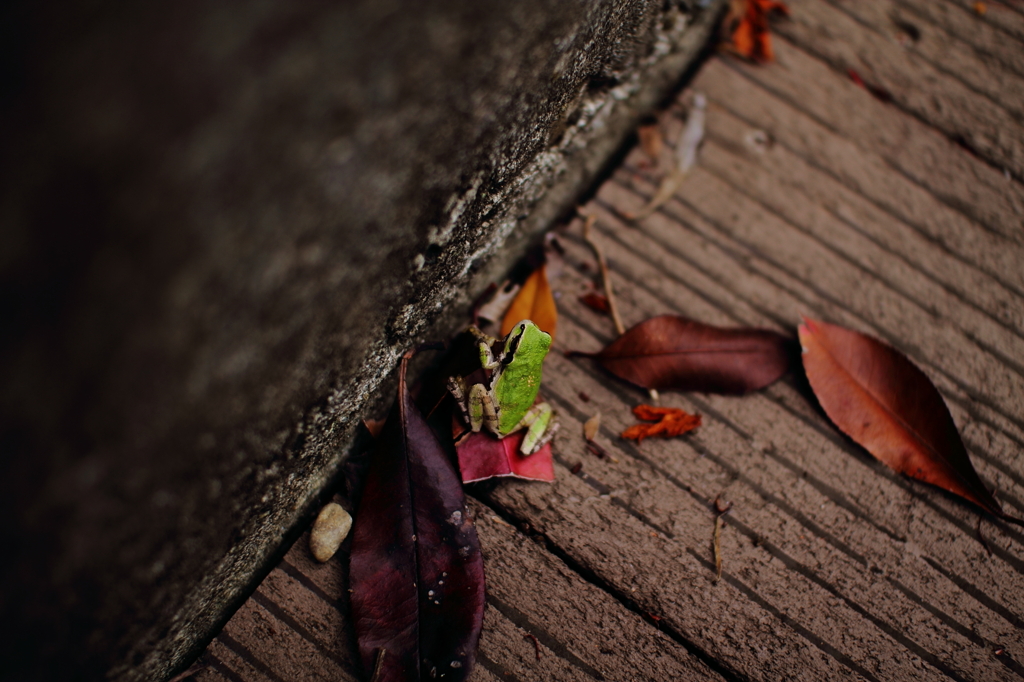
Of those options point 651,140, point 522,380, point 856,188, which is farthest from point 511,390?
point 856,188

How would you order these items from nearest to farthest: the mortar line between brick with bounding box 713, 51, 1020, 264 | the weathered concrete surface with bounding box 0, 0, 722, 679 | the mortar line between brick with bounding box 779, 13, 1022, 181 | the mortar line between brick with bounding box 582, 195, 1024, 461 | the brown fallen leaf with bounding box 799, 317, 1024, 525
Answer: the weathered concrete surface with bounding box 0, 0, 722, 679 → the brown fallen leaf with bounding box 799, 317, 1024, 525 → the mortar line between brick with bounding box 582, 195, 1024, 461 → the mortar line between brick with bounding box 713, 51, 1020, 264 → the mortar line between brick with bounding box 779, 13, 1022, 181

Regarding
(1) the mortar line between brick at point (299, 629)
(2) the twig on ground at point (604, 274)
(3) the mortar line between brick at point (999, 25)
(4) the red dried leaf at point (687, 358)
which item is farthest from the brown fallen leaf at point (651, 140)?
(1) the mortar line between brick at point (299, 629)

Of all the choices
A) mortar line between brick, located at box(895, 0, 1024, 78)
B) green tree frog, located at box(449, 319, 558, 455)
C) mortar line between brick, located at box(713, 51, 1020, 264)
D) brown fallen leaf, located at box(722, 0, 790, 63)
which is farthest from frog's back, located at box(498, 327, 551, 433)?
mortar line between brick, located at box(895, 0, 1024, 78)

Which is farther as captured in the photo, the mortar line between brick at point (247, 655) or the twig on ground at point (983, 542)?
the twig on ground at point (983, 542)

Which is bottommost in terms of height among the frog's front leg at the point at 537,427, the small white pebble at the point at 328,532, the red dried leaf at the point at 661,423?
the small white pebble at the point at 328,532

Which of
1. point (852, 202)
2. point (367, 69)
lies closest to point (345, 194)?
point (367, 69)

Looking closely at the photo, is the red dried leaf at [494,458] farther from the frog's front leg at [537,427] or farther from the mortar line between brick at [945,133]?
the mortar line between brick at [945,133]

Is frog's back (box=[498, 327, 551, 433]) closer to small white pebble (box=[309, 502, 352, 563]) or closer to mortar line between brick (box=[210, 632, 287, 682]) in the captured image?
small white pebble (box=[309, 502, 352, 563])
